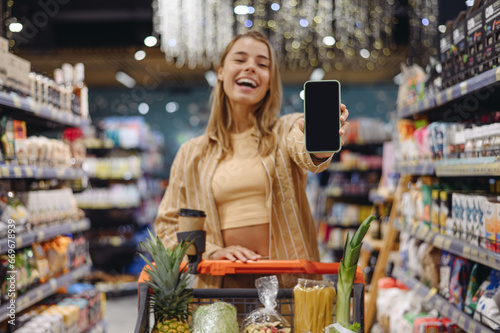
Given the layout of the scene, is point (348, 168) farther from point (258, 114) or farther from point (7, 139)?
point (258, 114)

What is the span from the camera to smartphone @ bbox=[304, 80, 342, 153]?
132 cm

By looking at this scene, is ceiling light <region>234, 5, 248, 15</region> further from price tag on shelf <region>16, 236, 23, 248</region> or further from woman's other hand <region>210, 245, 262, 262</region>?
woman's other hand <region>210, 245, 262, 262</region>

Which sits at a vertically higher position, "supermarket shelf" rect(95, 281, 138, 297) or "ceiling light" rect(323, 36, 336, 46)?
"ceiling light" rect(323, 36, 336, 46)

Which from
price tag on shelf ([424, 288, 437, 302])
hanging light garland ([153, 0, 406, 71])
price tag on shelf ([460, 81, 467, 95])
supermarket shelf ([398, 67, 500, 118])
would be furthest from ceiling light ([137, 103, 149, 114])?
price tag on shelf ([460, 81, 467, 95])

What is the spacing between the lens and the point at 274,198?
6.49 ft

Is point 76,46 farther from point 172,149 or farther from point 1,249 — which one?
point 1,249

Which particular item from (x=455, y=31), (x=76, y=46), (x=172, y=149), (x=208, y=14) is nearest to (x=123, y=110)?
(x=172, y=149)

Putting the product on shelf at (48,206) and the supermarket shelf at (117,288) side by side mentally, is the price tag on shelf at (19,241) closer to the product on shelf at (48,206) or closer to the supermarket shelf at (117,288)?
the product on shelf at (48,206)

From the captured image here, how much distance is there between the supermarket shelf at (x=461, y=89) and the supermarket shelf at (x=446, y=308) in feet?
3.13

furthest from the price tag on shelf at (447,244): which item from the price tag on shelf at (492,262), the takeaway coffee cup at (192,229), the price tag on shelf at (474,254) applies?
the takeaway coffee cup at (192,229)

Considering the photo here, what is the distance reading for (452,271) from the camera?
2607 millimetres

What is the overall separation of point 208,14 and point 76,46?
2.63 metres

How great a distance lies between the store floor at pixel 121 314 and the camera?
5.39 m

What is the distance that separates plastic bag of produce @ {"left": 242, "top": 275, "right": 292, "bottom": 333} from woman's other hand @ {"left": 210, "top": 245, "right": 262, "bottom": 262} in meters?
0.16
